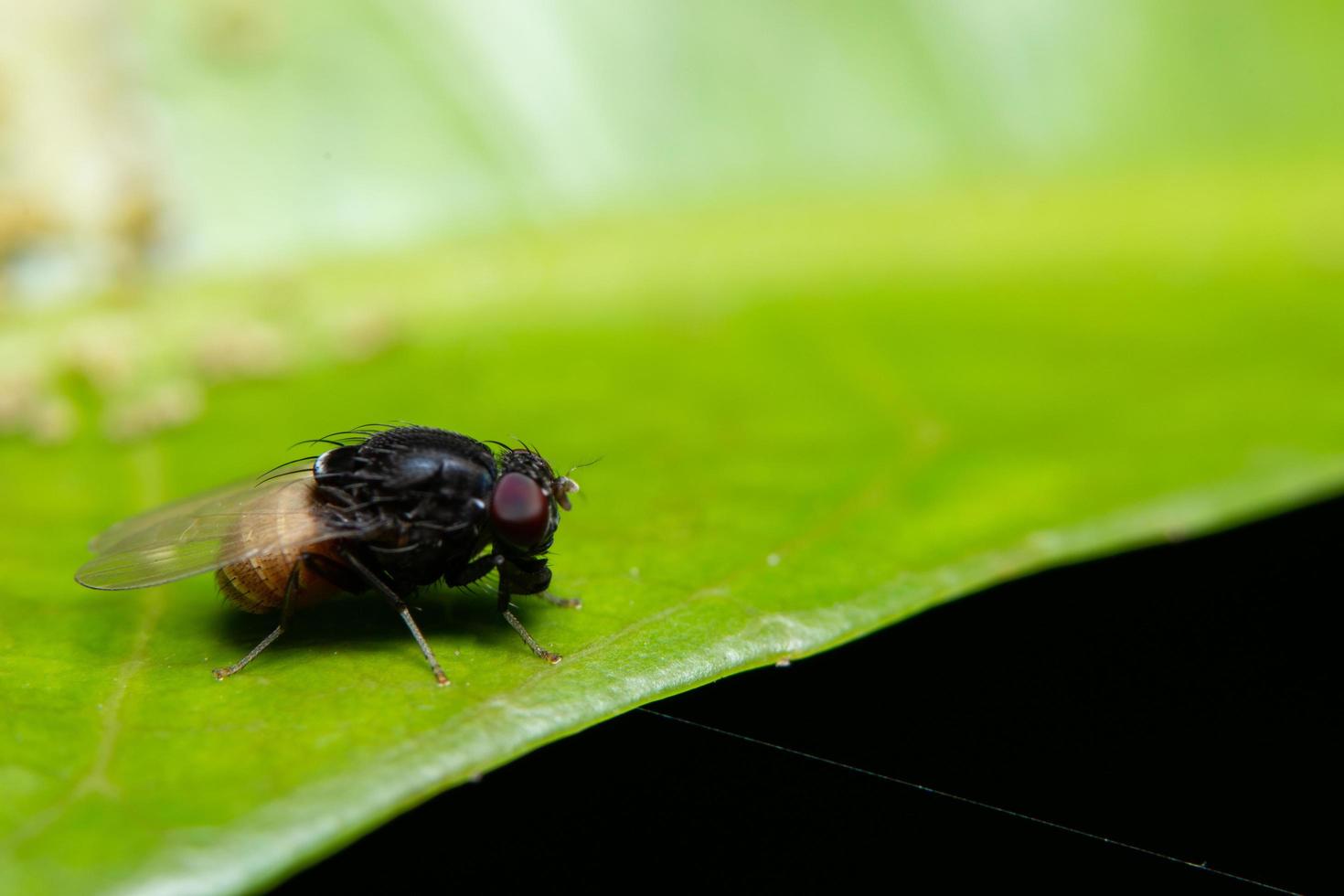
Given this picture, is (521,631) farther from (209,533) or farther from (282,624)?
(209,533)

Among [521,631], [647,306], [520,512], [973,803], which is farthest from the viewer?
[647,306]

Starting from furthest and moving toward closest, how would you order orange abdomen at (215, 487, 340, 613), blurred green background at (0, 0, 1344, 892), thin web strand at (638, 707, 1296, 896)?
1. orange abdomen at (215, 487, 340, 613)
2. blurred green background at (0, 0, 1344, 892)
3. thin web strand at (638, 707, 1296, 896)

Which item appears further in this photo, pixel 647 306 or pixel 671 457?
pixel 647 306

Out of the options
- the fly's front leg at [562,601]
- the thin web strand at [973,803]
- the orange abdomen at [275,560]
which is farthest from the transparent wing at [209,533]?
the thin web strand at [973,803]

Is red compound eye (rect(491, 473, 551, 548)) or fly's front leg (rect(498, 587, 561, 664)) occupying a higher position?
red compound eye (rect(491, 473, 551, 548))

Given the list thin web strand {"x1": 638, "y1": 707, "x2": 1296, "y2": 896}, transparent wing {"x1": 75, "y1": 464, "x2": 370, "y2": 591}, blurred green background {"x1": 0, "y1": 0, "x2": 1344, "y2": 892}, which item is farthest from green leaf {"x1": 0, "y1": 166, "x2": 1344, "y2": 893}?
thin web strand {"x1": 638, "y1": 707, "x2": 1296, "y2": 896}

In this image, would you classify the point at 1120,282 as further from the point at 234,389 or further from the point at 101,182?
the point at 101,182

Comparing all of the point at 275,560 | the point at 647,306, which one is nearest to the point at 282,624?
the point at 275,560

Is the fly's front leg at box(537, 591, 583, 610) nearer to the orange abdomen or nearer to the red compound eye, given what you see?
the red compound eye
